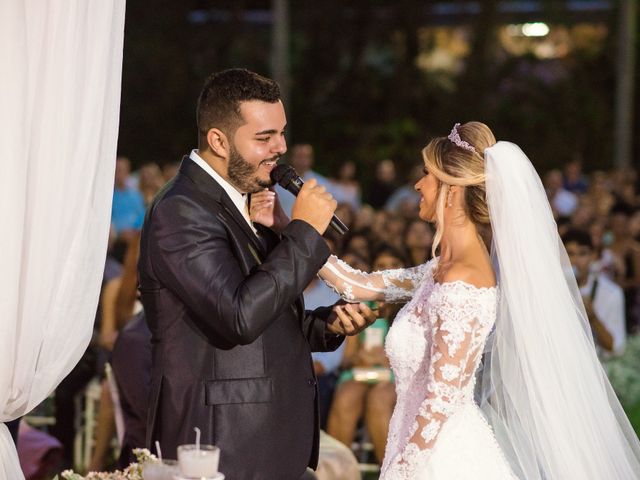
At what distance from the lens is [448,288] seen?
13.0ft

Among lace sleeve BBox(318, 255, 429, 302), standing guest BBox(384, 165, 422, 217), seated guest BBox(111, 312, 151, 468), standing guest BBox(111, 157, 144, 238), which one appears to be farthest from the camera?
standing guest BBox(384, 165, 422, 217)

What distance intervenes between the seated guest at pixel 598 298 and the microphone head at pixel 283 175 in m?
4.83

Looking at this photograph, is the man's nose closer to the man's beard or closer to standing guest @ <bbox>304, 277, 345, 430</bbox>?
the man's beard

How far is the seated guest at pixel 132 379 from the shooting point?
18.3 feet

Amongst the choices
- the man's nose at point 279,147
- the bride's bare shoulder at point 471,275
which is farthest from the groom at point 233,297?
the bride's bare shoulder at point 471,275

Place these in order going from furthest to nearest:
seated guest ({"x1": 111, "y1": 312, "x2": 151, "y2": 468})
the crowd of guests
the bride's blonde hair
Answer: the crowd of guests
seated guest ({"x1": 111, "y1": 312, "x2": 151, "y2": 468})
the bride's blonde hair

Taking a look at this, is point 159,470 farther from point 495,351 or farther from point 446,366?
point 495,351

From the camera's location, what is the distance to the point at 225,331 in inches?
136

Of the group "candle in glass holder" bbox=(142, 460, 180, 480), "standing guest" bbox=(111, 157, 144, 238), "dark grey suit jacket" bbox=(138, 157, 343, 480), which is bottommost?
"candle in glass holder" bbox=(142, 460, 180, 480)

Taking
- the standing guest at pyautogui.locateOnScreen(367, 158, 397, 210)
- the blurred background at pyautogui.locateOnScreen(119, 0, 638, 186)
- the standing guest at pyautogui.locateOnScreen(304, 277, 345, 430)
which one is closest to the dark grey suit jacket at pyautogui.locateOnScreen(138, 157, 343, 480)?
the standing guest at pyautogui.locateOnScreen(304, 277, 345, 430)

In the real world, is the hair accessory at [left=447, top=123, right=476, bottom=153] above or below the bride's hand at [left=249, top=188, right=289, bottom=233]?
above

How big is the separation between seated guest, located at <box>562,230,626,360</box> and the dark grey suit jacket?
4.85 meters

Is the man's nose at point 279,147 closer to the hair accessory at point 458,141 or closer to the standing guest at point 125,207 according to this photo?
the hair accessory at point 458,141

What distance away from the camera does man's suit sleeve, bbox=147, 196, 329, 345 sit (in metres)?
3.42
